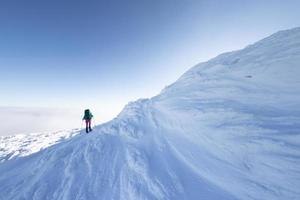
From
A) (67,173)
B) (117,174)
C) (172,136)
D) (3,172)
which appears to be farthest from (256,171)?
(3,172)

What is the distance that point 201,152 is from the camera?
12812mm

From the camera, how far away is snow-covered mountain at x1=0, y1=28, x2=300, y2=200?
10.1 meters

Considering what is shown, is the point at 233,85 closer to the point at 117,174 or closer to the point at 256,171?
the point at 256,171

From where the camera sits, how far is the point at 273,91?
48.6 feet

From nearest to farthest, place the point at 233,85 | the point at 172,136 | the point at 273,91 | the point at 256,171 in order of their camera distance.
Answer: the point at 256,171 → the point at 273,91 → the point at 172,136 → the point at 233,85

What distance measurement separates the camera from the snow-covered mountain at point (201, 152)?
10102 mm

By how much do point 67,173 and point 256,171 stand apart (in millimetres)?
11379

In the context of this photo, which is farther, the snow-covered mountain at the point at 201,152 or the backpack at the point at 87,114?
the backpack at the point at 87,114

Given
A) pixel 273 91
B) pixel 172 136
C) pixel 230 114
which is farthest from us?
pixel 172 136

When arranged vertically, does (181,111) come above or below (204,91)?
below

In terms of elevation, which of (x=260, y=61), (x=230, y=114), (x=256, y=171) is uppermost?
(x=260, y=61)

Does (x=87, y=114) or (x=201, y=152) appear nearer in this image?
(x=201, y=152)

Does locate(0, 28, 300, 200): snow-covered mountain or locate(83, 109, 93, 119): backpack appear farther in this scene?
locate(83, 109, 93, 119): backpack

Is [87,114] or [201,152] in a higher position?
[87,114]
